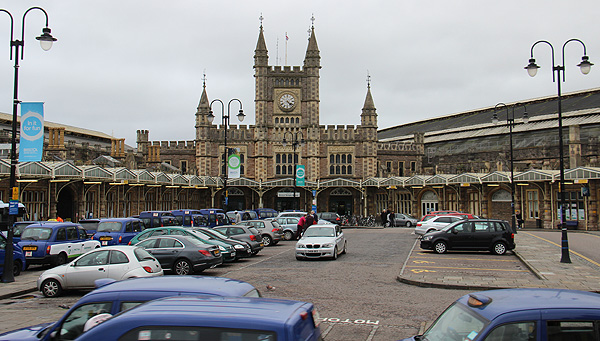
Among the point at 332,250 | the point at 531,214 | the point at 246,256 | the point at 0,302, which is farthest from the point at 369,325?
the point at 531,214

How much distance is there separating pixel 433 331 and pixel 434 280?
9819 millimetres

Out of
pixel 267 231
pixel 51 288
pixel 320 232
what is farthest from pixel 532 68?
pixel 51 288

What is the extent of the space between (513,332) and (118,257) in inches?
417

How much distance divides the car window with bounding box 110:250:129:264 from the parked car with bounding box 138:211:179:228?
13.5 metres

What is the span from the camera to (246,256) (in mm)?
21219

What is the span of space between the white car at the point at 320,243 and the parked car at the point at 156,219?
377 inches

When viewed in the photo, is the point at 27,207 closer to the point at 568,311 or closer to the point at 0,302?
the point at 0,302

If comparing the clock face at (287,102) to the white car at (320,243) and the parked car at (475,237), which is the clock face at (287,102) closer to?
the parked car at (475,237)

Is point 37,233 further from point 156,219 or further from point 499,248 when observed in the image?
point 499,248

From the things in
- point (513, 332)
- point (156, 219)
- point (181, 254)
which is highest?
point (513, 332)

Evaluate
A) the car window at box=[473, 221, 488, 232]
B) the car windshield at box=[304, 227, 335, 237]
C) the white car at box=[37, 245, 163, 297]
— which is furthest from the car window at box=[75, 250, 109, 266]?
the car window at box=[473, 221, 488, 232]

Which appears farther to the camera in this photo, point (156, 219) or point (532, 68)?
point (156, 219)

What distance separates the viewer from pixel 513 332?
4.56 meters

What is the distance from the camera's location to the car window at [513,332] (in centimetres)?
454
